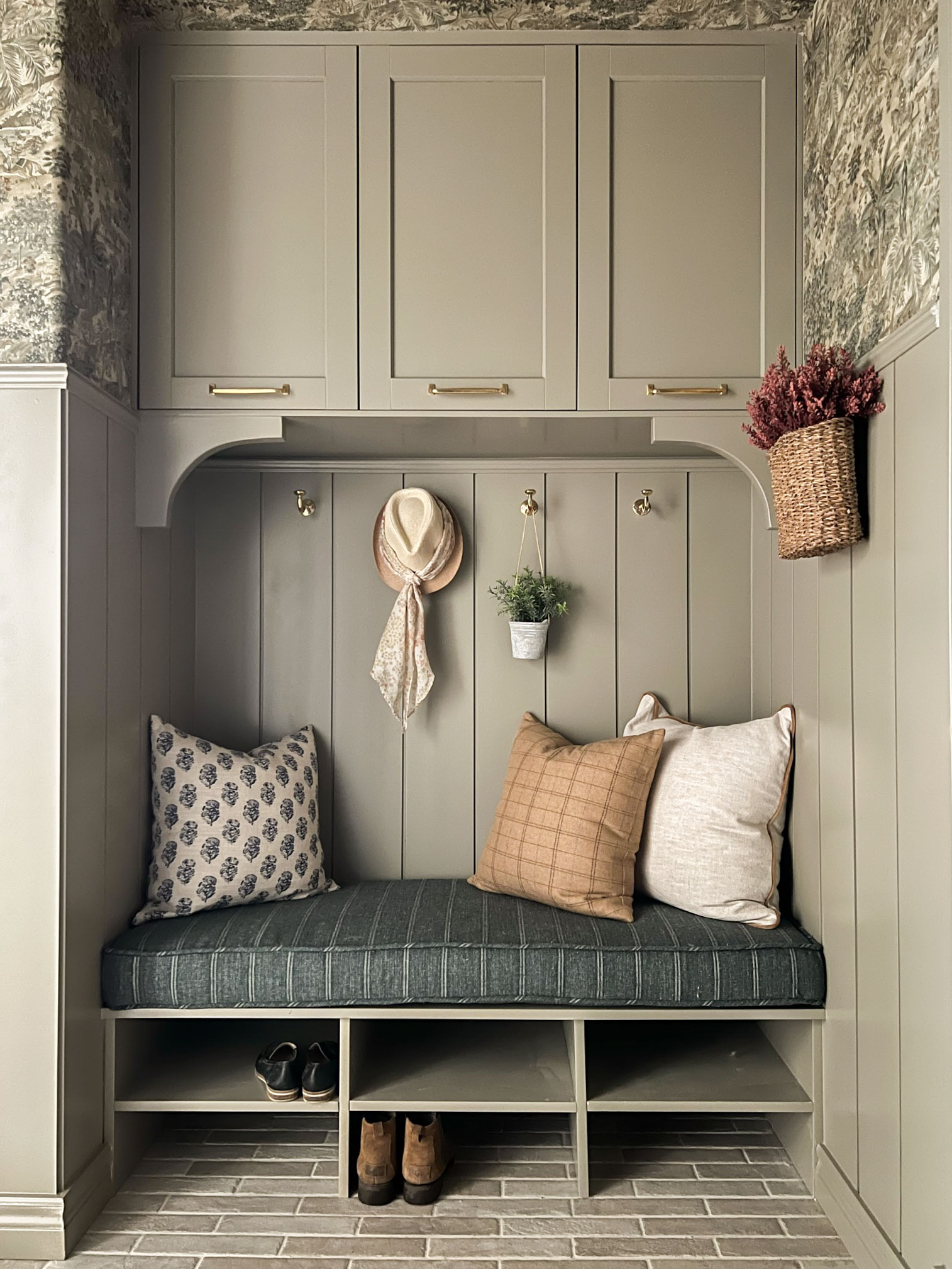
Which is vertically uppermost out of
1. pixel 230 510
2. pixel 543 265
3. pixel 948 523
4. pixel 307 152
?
pixel 307 152

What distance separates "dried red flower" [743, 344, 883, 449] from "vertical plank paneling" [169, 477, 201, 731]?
148cm

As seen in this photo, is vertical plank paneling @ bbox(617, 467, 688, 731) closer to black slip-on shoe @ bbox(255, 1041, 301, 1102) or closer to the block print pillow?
the block print pillow

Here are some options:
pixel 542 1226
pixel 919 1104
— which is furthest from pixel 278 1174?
pixel 919 1104

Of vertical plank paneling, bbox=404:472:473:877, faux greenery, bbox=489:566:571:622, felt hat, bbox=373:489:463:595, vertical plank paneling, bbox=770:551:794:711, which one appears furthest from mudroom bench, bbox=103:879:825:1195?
felt hat, bbox=373:489:463:595

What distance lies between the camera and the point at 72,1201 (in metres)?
1.90

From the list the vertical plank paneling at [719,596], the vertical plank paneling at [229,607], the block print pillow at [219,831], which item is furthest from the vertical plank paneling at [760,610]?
the vertical plank paneling at [229,607]

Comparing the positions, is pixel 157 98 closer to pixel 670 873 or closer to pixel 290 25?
pixel 290 25

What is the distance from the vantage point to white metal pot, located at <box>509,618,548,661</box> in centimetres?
255

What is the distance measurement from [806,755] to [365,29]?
200cm

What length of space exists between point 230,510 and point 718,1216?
2105 millimetres

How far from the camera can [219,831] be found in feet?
7.57

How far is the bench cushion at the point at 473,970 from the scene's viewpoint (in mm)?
2051

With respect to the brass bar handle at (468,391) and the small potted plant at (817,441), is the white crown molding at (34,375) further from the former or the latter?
the small potted plant at (817,441)

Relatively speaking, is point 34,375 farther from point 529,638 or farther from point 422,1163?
point 422,1163
